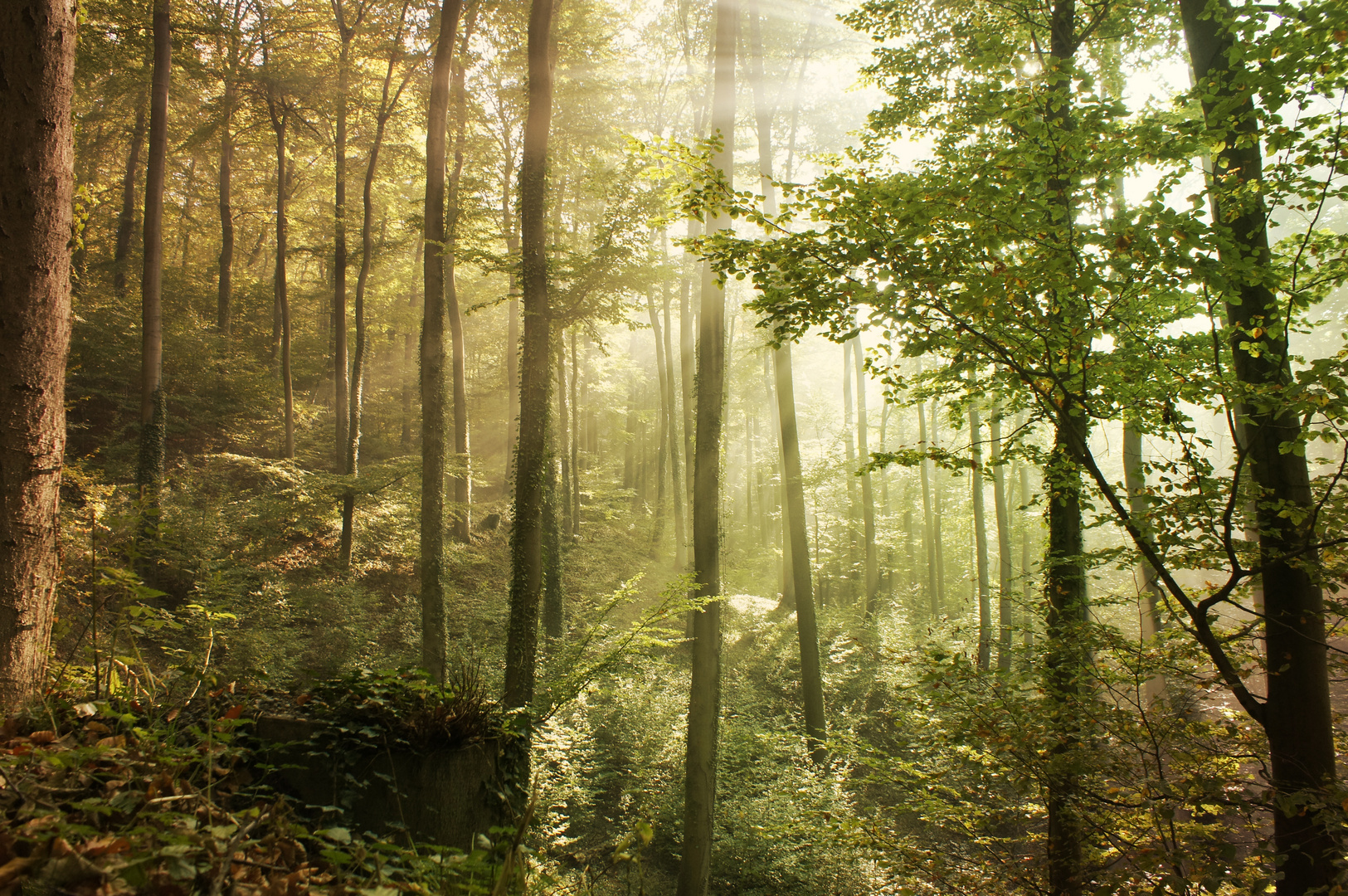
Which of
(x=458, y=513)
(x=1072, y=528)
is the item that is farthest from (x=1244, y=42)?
(x=458, y=513)

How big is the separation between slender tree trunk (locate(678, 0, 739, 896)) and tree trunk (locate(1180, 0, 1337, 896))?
4719mm

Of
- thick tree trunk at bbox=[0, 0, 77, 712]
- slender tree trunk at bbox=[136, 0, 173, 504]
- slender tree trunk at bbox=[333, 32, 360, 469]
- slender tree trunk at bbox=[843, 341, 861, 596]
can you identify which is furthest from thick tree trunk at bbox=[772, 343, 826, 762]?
slender tree trunk at bbox=[136, 0, 173, 504]

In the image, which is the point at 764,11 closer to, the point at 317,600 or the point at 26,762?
the point at 317,600

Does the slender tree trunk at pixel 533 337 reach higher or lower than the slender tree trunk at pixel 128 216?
lower

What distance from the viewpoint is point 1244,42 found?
314cm

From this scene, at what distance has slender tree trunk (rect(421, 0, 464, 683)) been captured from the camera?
916 centimetres

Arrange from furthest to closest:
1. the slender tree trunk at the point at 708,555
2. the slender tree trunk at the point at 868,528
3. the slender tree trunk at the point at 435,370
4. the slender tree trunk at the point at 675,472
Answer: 1. the slender tree trunk at the point at 868,528
2. the slender tree trunk at the point at 675,472
3. the slender tree trunk at the point at 435,370
4. the slender tree trunk at the point at 708,555

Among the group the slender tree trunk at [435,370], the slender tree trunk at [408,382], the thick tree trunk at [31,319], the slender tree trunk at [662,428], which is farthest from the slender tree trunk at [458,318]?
the thick tree trunk at [31,319]

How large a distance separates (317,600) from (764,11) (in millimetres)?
15572

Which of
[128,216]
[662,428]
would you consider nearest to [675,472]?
[662,428]

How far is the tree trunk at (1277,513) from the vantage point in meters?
3.18

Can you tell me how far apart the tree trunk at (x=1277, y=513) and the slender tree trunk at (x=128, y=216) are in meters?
19.9

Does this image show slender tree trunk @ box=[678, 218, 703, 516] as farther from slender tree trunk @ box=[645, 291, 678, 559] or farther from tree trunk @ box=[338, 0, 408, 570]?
tree trunk @ box=[338, 0, 408, 570]

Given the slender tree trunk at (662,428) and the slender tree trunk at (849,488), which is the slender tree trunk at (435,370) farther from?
the slender tree trunk at (849,488)
